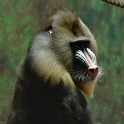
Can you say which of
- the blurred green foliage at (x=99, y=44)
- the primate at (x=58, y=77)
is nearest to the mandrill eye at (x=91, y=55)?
the primate at (x=58, y=77)

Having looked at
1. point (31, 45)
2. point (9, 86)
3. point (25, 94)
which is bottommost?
point (9, 86)

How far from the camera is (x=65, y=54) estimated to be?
3742 millimetres

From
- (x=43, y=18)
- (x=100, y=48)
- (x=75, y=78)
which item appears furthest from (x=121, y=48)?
(x=75, y=78)

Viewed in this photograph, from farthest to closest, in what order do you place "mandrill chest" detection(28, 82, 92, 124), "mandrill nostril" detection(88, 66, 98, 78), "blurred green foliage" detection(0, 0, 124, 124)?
"blurred green foliage" detection(0, 0, 124, 124), "mandrill chest" detection(28, 82, 92, 124), "mandrill nostril" detection(88, 66, 98, 78)

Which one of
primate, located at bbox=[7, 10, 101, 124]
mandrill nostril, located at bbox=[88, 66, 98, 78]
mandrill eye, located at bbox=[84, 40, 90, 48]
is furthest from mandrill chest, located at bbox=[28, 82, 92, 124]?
mandrill eye, located at bbox=[84, 40, 90, 48]

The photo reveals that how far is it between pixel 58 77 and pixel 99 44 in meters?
1.72

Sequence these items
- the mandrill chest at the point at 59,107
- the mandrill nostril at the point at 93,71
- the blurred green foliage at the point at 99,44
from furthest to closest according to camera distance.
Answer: the blurred green foliage at the point at 99,44 < the mandrill chest at the point at 59,107 < the mandrill nostril at the point at 93,71

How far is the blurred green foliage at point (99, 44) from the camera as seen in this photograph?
5320 millimetres

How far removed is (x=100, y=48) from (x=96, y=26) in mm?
203

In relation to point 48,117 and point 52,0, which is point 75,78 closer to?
point 48,117

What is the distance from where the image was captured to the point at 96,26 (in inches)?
211

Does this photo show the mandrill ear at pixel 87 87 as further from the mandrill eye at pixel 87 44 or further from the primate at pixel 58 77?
the mandrill eye at pixel 87 44

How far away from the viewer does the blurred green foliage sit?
532 cm

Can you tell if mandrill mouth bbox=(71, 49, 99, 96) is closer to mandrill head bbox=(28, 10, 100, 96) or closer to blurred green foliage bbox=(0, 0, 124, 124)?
mandrill head bbox=(28, 10, 100, 96)
